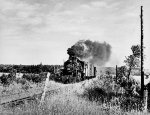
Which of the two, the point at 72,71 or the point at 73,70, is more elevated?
the point at 73,70

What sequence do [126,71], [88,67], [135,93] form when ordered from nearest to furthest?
[135,93] < [126,71] < [88,67]

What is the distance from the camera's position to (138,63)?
3850 cm

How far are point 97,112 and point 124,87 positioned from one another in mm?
14183

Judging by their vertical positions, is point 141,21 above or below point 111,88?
above

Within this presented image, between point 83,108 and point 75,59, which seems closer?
point 83,108

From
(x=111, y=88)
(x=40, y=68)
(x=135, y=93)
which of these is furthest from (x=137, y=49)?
(x=40, y=68)

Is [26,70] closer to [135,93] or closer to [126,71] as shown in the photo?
[126,71]

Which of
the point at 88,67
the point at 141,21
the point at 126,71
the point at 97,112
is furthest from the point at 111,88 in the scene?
the point at 88,67

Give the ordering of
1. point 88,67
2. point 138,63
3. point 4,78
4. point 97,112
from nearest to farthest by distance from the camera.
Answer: point 97,112 → point 4,78 → point 138,63 → point 88,67

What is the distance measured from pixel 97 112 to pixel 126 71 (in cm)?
2480

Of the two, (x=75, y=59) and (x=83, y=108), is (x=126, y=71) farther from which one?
(x=83, y=108)

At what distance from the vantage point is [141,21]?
78.9 feet

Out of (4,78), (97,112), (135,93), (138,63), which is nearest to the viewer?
(97,112)

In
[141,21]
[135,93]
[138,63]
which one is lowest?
[135,93]
